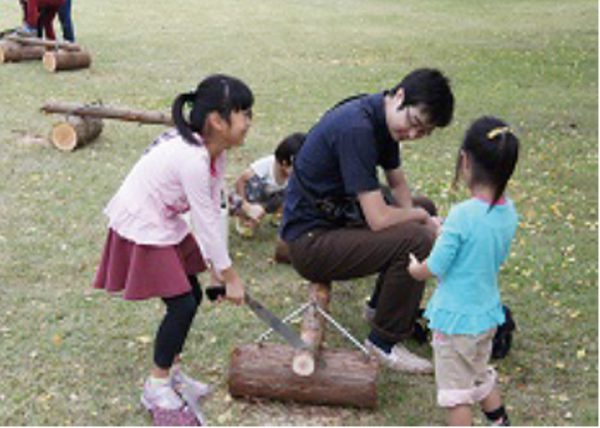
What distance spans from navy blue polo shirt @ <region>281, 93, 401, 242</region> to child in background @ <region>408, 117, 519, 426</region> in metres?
0.62

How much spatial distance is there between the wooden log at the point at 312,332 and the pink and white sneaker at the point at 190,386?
0.48m

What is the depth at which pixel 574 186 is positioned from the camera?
7.20 m

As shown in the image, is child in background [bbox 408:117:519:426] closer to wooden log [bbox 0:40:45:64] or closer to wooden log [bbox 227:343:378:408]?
wooden log [bbox 227:343:378:408]

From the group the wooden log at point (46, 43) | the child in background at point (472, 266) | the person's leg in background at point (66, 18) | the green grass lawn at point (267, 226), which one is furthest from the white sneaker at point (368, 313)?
the person's leg in background at point (66, 18)

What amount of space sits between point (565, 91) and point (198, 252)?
8.73 meters

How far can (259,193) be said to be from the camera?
5.77m

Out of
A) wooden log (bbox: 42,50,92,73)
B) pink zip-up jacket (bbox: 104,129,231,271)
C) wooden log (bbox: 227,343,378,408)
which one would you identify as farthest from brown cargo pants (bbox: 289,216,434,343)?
wooden log (bbox: 42,50,92,73)

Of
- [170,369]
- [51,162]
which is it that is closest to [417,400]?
[170,369]

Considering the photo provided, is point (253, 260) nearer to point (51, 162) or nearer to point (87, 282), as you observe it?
point (87, 282)

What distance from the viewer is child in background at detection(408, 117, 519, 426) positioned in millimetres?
3104

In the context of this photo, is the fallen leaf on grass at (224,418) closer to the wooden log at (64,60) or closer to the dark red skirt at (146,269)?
the dark red skirt at (146,269)

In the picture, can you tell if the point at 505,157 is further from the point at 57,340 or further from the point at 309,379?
the point at 57,340

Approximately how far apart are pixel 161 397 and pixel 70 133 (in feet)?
15.4

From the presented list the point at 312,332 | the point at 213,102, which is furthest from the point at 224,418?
the point at 213,102
